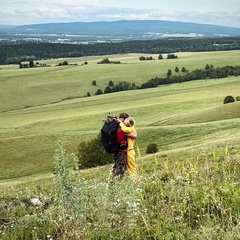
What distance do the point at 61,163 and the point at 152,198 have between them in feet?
7.27

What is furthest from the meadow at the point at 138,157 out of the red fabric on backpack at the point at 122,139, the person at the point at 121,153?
the red fabric on backpack at the point at 122,139

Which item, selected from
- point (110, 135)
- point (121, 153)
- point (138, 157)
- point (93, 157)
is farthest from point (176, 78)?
point (110, 135)

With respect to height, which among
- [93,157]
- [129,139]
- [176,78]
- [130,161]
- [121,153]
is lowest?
[176,78]

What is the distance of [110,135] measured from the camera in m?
11.4

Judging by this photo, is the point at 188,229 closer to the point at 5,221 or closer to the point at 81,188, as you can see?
the point at 81,188

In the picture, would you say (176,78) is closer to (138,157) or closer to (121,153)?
(138,157)

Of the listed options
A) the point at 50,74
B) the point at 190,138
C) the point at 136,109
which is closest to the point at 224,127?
the point at 190,138

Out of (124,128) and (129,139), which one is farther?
(129,139)

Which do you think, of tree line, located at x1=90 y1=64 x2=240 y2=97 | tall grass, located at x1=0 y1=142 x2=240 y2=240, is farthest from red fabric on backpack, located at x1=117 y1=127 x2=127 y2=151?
tree line, located at x1=90 y1=64 x2=240 y2=97

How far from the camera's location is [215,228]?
5.94 meters

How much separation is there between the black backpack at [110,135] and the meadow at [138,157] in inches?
43.6

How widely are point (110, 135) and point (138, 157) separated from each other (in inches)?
438

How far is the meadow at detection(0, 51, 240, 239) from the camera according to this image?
6.51 meters

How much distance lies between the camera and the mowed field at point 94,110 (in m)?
44.5
